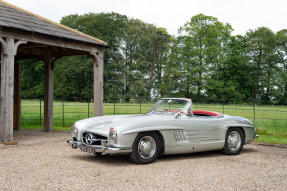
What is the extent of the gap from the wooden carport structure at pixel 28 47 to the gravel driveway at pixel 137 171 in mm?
1920

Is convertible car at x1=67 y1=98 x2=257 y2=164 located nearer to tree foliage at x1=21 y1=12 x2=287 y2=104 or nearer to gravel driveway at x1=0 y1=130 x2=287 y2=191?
gravel driveway at x1=0 y1=130 x2=287 y2=191

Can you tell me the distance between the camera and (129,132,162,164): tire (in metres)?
6.81

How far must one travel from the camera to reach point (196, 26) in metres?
43.3

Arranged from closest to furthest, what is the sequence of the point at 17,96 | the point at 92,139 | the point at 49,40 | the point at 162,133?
the point at 92,139
the point at 162,133
the point at 49,40
the point at 17,96

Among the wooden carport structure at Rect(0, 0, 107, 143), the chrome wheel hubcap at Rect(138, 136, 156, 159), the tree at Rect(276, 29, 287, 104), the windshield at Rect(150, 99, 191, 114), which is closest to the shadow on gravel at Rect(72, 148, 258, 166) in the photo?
the chrome wheel hubcap at Rect(138, 136, 156, 159)

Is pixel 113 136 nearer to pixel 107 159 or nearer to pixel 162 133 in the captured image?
pixel 162 133

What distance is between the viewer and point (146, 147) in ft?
22.8

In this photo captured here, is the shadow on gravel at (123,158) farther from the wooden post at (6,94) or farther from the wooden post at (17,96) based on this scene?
the wooden post at (17,96)

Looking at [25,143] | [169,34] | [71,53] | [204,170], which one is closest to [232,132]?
[204,170]

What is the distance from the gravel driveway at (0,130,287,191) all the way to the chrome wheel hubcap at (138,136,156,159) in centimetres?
25

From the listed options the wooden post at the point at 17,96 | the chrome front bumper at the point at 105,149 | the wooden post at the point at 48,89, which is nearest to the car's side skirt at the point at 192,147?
the chrome front bumper at the point at 105,149

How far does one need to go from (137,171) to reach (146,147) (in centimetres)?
77

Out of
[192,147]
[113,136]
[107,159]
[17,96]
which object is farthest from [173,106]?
[17,96]

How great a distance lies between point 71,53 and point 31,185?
9372 millimetres
